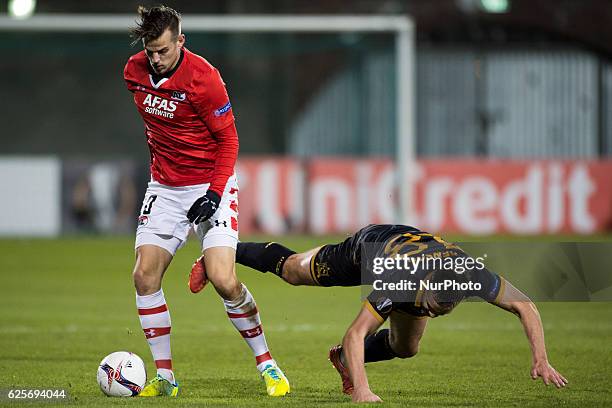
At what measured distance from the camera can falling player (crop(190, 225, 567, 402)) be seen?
20.5ft

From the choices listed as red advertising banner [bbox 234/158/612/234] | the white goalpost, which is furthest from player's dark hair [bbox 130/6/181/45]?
red advertising banner [bbox 234/158/612/234]

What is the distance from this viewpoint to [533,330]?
20.6 ft

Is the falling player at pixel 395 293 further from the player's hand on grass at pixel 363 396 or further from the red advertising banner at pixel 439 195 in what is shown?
the red advertising banner at pixel 439 195

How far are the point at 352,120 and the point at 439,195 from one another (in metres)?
2.86

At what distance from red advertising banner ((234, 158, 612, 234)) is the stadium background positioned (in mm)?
28

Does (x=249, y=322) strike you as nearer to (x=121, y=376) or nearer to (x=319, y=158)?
(x=121, y=376)

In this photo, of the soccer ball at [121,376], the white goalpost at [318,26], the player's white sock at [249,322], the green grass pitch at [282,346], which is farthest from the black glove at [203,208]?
the white goalpost at [318,26]

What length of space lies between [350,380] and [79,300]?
6811 mm

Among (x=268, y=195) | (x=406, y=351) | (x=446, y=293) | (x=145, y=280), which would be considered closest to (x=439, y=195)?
(x=268, y=195)

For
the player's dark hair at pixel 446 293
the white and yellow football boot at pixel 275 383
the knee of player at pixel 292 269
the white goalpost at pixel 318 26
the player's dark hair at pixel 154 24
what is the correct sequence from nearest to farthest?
the player's dark hair at pixel 446 293
the player's dark hair at pixel 154 24
the white and yellow football boot at pixel 275 383
the knee of player at pixel 292 269
the white goalpost at pixel 318 26

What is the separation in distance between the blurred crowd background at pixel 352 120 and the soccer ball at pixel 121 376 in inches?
405

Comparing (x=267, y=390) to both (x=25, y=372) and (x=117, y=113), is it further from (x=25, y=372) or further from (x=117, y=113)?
(x=117, y=113)

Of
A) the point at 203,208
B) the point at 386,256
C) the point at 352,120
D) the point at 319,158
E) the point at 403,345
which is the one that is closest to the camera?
the point at 386,256

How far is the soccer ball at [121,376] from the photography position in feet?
22.5
